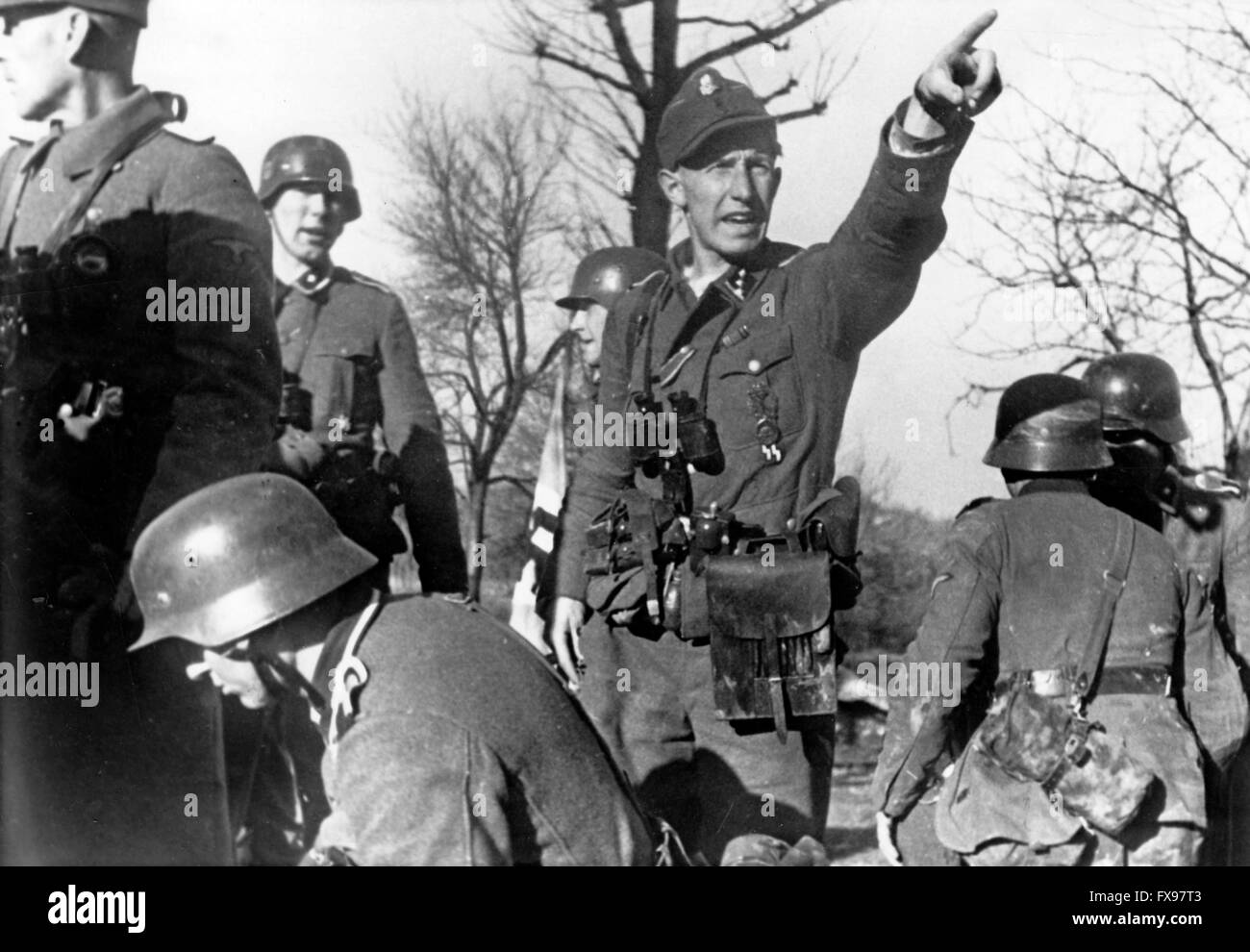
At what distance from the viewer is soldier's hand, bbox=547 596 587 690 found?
3803mm

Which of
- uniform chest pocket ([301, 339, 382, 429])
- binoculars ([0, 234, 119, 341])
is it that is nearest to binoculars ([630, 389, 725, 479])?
uniform chest pocket ([301, 339, 382, 429])

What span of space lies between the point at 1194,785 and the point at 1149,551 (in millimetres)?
521

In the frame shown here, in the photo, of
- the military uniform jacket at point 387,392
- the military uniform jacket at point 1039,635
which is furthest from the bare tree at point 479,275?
the military uniform jacket at point 1039,635

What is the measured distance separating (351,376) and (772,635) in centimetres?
122

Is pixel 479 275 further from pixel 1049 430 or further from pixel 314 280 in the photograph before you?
pixel 1049 430

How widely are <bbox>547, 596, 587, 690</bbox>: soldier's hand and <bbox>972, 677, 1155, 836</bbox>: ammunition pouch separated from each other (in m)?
0.94

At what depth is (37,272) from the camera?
12.3ft

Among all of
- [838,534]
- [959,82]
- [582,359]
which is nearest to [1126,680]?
[838,534]

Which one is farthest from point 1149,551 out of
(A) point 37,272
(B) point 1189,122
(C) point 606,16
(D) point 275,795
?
(A) point 37,272

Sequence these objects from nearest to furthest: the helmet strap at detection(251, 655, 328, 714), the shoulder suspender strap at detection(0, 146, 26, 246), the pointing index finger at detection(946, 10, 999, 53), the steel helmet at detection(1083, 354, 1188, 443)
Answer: the helmet strap at detection(251, 655, 328, 714), the pointing index finger at detection(946, 10, 999, 53), the shoulder suspender strap at detection(0, 146, 26, 246), the steel helmet at detection(1083, 354, 1188, 443)

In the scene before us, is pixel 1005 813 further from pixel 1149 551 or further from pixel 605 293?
pixel 605 293
